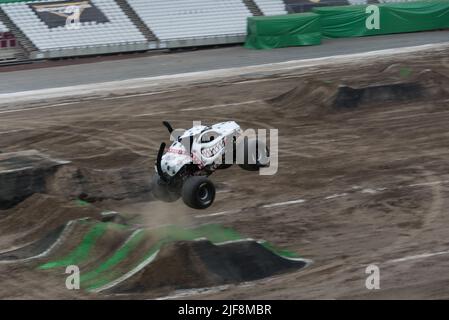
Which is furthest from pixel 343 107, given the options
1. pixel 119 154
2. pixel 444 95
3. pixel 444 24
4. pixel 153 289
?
pixel 444 24

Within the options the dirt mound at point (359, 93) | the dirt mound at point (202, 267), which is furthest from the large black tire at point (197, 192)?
the dirt mound at point (359, 93)

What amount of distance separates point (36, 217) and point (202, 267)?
4760mm

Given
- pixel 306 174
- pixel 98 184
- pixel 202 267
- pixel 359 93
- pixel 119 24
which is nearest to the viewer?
pixel 202 267

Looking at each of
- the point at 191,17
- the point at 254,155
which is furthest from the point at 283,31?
the point at 254,155

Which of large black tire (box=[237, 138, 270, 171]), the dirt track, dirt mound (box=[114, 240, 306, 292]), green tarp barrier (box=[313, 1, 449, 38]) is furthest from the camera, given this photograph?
green tarp barrier (box=[313, 1, 449, 38])

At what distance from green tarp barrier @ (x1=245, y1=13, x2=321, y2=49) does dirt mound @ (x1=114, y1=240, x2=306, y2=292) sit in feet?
93.1

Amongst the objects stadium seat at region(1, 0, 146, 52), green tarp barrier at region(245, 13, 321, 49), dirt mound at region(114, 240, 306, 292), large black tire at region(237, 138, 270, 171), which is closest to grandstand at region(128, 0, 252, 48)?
stadium seat at region(1, 0, 146, 52)

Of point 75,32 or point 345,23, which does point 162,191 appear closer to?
point 75,32

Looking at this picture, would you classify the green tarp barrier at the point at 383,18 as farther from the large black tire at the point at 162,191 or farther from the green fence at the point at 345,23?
the large black tire at the point at 162,191

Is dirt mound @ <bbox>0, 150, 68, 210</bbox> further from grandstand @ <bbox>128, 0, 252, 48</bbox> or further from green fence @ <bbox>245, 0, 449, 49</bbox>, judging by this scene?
green fence @ <bbox>245, 0, 449, 49</bbox>

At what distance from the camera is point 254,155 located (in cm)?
1762

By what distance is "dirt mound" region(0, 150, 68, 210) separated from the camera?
1709cm

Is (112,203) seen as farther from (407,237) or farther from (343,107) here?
(343,107)

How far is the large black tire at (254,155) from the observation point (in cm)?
1736
